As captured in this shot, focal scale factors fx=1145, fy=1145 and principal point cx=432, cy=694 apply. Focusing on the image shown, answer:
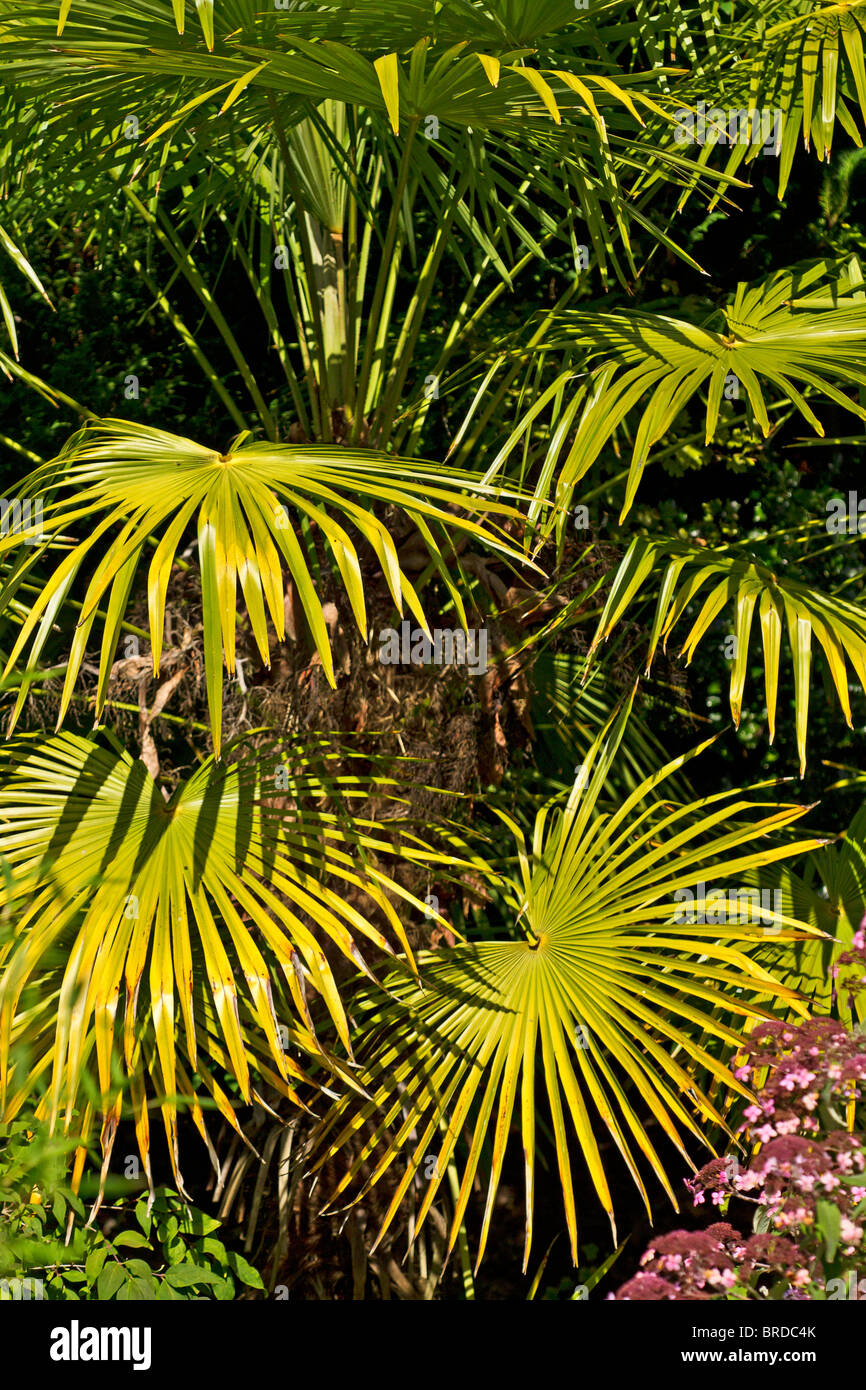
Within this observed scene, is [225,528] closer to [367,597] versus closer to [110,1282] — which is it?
[367,597]

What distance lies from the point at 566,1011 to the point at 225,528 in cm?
89

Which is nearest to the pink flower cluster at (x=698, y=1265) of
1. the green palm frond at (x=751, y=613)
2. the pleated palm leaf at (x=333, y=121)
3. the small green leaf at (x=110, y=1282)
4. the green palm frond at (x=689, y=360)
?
the green palm frond at (x=751, y=613)

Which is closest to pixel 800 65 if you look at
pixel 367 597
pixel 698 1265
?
pixel 367 597

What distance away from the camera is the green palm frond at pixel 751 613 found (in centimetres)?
183

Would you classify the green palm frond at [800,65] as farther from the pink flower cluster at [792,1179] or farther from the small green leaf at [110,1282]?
the small green leaf at [110,1282]

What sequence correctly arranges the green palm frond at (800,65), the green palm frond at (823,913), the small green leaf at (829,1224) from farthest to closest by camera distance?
the green palm frond at (800,65)
the green palm frond at (823,913)
the small green leaf at (829,1224)

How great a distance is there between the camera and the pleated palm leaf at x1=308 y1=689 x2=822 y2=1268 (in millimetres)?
1692

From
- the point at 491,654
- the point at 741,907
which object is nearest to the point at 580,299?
the point at 491,654

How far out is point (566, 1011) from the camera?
5.79 ft

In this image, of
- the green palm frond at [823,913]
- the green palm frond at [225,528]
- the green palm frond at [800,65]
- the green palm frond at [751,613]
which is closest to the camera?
the green palm frond at [225,528]

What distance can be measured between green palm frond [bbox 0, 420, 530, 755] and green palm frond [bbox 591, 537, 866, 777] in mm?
348

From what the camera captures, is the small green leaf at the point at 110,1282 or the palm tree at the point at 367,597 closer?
the palm tree at the point at 367,597

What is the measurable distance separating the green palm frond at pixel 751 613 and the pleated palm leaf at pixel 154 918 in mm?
567

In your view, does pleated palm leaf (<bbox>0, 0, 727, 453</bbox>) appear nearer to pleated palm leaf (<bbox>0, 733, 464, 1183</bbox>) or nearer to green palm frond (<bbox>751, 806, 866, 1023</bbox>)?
pleated palm leaf (<bbox>0, 733, 464, 1183</bbox>)
